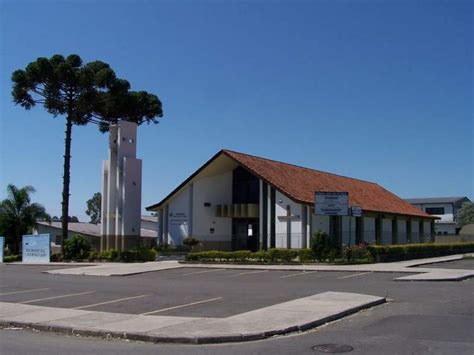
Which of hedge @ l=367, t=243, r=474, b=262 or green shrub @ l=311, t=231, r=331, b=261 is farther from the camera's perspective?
hedge @ l=367, t=243, r=474, b=262

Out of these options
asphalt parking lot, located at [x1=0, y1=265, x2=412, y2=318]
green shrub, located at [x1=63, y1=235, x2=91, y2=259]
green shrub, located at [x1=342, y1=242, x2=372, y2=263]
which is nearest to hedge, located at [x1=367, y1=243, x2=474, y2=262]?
green shrub, located at [x1=342, y1=242, x2=372, y2=263]

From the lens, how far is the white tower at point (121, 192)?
42.3 m

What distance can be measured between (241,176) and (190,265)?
1143 centimetres

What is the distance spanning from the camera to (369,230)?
4241 centimetres

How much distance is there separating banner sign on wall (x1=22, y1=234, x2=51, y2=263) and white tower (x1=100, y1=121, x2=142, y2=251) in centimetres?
397

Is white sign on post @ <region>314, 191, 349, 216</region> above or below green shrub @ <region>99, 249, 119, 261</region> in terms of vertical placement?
above

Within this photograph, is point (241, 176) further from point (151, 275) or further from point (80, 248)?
point (151, 275)

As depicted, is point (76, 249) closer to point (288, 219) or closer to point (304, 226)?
point (288, 219)

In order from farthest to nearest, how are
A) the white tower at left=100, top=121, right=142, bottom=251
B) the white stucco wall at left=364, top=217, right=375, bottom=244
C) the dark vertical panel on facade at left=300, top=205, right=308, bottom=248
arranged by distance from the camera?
the white tower at left=100, top=121, right=142, bottom=251 < the white stucco wall at left=364, top=217, right=375, bottom=244 < the dark vertical panel on facade at left=300, top=205, right=308, bottom=248

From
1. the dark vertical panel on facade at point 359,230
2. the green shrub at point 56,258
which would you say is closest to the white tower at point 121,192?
the green shrub at point 56,258

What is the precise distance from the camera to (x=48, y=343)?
10203mm

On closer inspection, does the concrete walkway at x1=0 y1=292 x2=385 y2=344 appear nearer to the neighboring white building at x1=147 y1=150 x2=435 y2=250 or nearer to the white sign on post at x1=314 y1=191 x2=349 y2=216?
→ the white sign on post at x1=314 y1=191 x2=349 y2=216

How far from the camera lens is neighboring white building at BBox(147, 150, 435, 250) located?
37.2 metres

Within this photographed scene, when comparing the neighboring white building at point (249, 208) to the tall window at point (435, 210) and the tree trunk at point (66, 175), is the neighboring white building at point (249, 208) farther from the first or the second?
the tall window at point (435, 210)
